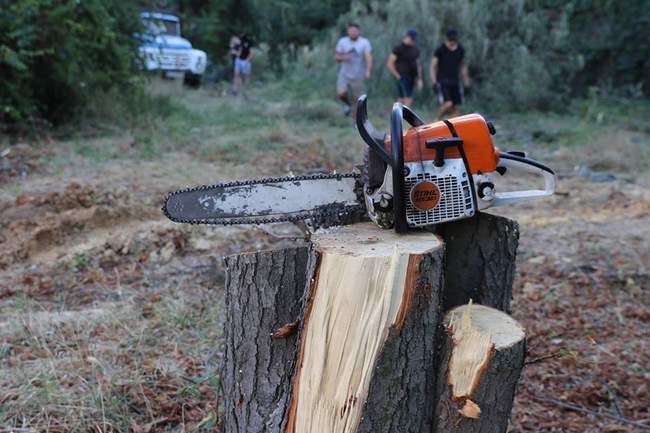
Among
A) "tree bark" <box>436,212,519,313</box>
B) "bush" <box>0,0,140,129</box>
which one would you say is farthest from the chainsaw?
"bush" <box>0,0,140,129</box>

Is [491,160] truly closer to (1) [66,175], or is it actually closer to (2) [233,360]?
(2) [233,360]

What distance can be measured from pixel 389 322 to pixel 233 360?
2.17 feet

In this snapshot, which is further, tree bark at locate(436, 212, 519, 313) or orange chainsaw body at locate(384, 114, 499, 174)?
tree bark at locate(436, 212, 519, 313)

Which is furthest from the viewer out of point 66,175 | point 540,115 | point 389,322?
point 540,115

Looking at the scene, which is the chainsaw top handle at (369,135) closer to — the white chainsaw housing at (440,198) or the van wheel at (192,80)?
the white chainsaw housing at (440,198)

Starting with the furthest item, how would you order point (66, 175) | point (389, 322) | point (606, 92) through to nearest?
point (606, 92) → point (66, 175) → point (389, 322)

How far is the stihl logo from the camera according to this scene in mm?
2174

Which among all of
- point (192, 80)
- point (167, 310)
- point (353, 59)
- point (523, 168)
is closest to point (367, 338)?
point (523, 168)

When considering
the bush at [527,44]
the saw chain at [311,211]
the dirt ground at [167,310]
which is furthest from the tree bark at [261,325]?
the bush at [527,44]

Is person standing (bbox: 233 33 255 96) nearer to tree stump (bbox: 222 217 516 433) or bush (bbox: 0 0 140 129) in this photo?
bush (bbox: 0 0 140 129)

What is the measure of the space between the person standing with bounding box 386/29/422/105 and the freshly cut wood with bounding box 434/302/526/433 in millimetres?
8423

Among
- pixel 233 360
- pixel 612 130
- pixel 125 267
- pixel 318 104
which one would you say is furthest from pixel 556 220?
pixel 318 104

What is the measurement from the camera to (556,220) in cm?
574

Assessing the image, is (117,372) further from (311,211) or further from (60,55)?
(60,55)
